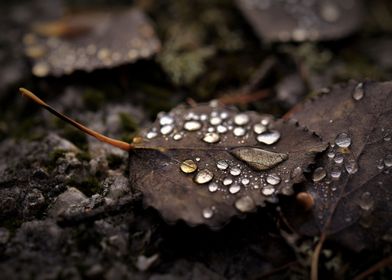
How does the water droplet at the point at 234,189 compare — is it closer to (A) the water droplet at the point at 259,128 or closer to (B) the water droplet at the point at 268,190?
(B) the water droplet at the point at 268,190

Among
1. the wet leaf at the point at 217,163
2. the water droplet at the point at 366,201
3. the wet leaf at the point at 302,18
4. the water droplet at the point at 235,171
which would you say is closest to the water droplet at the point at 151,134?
the wet leaf at the point at 217,163

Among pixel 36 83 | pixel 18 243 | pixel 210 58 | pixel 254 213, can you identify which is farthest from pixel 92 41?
pixel 254 213

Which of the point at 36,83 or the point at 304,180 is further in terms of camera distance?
the point at 36,83

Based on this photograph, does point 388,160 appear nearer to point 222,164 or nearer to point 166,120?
point 222,164

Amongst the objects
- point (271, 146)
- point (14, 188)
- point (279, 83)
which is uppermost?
point (271, 146)

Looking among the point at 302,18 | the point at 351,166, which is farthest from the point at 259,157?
the point at 302,18

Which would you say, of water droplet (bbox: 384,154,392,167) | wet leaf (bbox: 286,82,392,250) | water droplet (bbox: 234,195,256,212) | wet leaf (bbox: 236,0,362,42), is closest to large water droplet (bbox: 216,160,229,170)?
water droplet (bbox: 234,195,256,212)

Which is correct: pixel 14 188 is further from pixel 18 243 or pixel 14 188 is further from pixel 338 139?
pixel 338 139
